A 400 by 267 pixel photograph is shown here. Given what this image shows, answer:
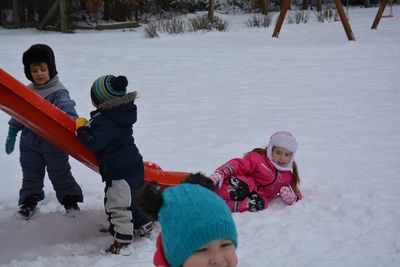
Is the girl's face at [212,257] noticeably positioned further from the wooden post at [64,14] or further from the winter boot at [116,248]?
the wooden post at [64,14]

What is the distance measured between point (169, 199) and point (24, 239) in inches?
81.5

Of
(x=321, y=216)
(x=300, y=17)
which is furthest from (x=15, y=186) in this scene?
(x=300, y=17)

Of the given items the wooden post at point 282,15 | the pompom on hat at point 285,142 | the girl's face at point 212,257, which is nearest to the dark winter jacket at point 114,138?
the pompom on hat at point 285,142

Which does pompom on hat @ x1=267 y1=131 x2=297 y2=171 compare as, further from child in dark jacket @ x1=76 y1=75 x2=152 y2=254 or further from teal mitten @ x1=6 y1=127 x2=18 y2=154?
teal mitten @ x1=6 y1=127 x2=18 y2=154

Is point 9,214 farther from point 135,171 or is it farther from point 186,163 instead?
point 186,163

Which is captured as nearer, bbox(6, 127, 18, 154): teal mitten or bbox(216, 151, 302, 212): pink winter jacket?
bbox(6, 127, 18, 154): teal mitten

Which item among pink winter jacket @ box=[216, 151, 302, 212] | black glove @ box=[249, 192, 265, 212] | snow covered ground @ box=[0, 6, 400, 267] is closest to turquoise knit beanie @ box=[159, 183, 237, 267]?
snow covered ground @ box=[0, 6, 400, 267]

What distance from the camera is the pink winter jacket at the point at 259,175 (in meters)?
3.82

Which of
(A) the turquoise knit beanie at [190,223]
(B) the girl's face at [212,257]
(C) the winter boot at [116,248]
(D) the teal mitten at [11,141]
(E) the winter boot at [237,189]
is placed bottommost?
(C) the winter boot at [116,248]

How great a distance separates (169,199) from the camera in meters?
1.73

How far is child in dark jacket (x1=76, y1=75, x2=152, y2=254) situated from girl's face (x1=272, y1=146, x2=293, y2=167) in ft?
3.91

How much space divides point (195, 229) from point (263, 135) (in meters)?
3.95

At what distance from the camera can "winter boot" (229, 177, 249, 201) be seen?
3.70 meters

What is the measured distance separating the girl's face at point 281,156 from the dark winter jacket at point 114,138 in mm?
1183
